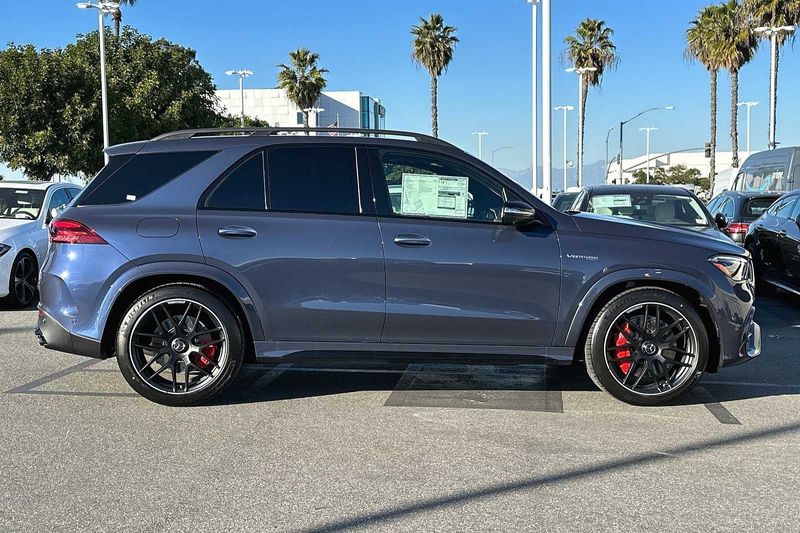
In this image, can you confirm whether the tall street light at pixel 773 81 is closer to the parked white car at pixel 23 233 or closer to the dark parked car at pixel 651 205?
the dark parked car at pixel 651 205

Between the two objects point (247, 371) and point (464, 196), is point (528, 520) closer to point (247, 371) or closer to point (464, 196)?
point (464, 196)

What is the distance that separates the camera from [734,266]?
5.51m

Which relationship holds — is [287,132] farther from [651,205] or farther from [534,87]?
[534,87]

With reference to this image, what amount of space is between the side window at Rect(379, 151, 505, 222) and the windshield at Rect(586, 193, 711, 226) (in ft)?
14.6

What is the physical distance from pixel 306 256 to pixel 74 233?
158cm

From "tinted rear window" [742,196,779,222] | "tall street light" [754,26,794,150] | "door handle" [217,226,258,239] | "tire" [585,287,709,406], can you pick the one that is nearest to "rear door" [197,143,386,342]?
"door handle" [217,226,258,239]

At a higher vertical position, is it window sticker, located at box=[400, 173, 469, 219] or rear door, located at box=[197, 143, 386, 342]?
window sticker, located at box=[400, 173, 469, 219]

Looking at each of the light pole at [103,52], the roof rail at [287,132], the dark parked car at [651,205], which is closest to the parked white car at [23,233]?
the roof rail at [287,132]

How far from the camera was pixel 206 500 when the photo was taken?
12.7ft

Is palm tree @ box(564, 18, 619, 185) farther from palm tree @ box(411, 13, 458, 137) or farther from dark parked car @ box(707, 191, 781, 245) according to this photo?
dark parked car @ box(707, 191, 781, 245)

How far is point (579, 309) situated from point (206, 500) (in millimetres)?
2738

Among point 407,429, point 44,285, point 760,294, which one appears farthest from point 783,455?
point 760,294

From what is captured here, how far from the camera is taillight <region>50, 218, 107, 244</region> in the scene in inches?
212

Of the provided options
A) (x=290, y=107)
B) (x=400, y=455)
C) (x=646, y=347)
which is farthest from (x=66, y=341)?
(x=290, y=107)
